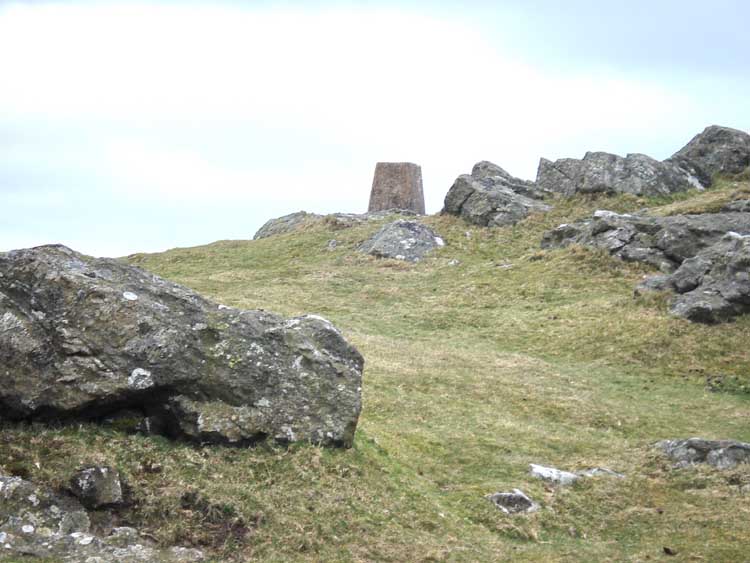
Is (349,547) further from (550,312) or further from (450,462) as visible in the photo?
(550,312)

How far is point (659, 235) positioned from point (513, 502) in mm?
27120

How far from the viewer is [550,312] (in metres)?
36.2

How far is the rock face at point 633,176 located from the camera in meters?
52.1

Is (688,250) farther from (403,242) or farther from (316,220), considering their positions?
(316,220)

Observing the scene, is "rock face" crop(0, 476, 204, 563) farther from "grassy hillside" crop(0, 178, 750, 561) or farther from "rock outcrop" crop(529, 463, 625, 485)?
"rock outcrop" crop(529, 463, 625, 485)

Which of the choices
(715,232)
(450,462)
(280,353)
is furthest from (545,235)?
(280,353)

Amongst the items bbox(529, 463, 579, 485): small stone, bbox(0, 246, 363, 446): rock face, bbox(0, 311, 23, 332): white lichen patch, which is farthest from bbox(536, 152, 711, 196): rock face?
bbox(0, 311, 23, 332): white lichen patch

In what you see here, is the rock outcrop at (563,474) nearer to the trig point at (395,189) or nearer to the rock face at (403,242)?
the rock face at (403,242)

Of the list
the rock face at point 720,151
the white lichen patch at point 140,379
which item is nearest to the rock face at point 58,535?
the white lichen patch at point 140,379

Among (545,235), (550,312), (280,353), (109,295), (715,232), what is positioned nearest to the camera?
(109,295)

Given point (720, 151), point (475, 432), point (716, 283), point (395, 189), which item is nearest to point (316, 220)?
point (395, 189)

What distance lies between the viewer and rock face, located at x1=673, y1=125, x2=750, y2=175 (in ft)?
Answer: 176

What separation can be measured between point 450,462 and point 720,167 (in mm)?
40960

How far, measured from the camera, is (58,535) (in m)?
11.1
